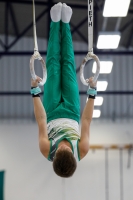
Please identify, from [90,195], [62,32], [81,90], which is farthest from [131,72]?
[62,32]

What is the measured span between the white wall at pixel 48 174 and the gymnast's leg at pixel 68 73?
889 centimetres

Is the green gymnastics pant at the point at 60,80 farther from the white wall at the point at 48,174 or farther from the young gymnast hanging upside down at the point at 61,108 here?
the white wall at the point at 48,174

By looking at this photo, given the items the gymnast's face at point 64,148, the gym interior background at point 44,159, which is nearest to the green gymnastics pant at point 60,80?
the gymnast's face at point 64,148

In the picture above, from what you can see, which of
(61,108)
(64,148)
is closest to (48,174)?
(61,108)

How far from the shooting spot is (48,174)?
1312cm

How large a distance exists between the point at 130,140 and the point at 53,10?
9379 mm

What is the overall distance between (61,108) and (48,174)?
9.07 metres

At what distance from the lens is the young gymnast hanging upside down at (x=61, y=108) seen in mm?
3854

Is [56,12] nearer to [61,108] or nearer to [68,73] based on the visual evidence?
[68,73]

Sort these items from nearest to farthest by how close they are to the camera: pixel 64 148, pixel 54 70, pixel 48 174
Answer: pixel 64 148
pixel 54 70
pixel 48 174

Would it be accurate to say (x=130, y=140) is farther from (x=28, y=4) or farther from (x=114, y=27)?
→ (x=28, y=4)

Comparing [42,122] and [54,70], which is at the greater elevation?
[54,70]

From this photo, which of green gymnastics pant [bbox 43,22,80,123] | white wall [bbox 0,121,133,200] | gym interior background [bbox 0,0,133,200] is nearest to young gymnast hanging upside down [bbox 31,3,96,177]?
green gymnastics pant [bbox 43,22,80,123]

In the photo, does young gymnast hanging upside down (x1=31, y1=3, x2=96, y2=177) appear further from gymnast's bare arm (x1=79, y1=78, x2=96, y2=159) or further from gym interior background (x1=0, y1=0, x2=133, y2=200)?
gym interior background (x1=0, y1=0, x2=133, y2=200)
